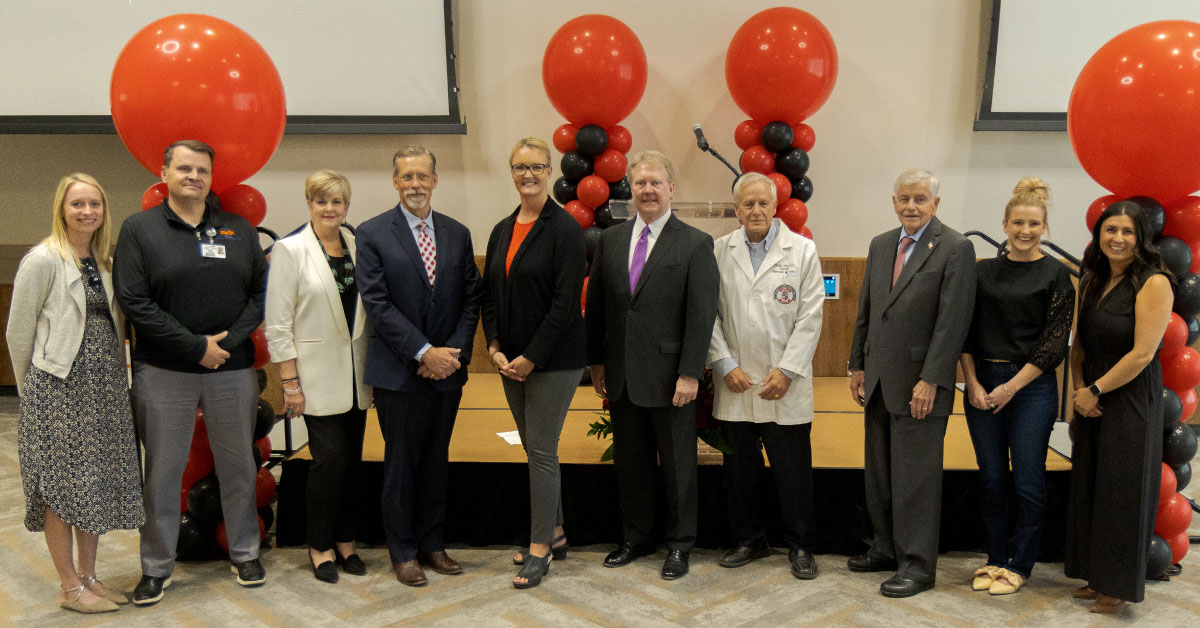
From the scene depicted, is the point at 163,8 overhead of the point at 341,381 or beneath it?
overhead

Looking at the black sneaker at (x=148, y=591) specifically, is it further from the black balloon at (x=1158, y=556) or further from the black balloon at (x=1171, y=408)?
the black balloon at (x=1171, y=408)

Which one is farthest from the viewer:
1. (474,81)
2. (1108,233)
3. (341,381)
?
(474,81)

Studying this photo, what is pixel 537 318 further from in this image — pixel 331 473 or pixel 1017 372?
pixel 1017 372

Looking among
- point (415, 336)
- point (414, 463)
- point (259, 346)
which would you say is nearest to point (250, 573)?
point (414, 463)

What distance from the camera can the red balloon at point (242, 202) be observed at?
129 inches

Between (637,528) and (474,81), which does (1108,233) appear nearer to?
(637,528)

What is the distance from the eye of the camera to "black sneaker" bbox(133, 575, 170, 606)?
2912 mm

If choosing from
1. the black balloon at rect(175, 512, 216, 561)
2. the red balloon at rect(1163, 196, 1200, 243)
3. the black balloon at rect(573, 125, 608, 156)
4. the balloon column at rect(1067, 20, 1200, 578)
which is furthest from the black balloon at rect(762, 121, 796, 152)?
the black balloon at rect(175, 512, 216, 561)

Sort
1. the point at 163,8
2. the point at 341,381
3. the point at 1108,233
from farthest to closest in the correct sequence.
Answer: the point at 163,8 < the point at 341,381 < the point at 1108,233

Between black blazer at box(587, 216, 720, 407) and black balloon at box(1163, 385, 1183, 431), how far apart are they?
1589mm

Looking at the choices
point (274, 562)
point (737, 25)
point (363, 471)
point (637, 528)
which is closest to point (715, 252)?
point (637, 528)

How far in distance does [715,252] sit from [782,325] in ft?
1.24

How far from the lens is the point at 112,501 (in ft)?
9.25

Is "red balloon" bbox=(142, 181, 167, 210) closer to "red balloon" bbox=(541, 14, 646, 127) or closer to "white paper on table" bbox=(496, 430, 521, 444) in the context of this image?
"white paper on table" bbox=(496, 430, 521, 444)
